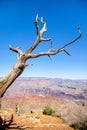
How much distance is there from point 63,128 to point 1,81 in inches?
248

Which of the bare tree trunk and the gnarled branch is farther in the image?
the gnarled branch

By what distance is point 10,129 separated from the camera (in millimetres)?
14672

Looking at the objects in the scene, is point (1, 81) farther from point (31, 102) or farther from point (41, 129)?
point (31, 102)

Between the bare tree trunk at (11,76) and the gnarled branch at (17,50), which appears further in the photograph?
the gnarled branch at (17,50)

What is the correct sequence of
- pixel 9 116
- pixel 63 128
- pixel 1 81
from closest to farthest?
1. pixel 1 81
2. pixel 63 128
3. pixel 9 116

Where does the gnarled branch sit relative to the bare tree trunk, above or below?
above

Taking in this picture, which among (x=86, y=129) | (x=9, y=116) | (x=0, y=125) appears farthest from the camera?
(x=86, y=129)

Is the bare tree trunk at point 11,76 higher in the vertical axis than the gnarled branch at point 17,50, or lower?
lower

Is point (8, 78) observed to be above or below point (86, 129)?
above

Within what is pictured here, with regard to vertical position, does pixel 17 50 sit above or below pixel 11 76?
above

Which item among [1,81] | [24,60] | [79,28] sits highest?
[79,28]

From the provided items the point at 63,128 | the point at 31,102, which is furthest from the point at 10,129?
the point at 31,102

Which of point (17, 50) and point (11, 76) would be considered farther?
point (17, 50)

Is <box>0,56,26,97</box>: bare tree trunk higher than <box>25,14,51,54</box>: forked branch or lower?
lower
